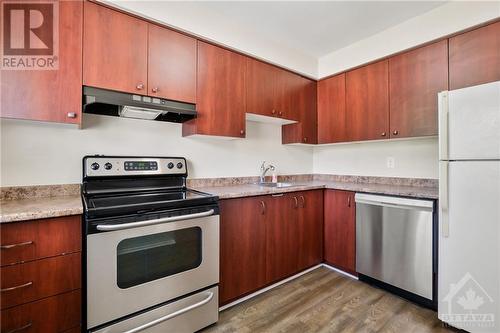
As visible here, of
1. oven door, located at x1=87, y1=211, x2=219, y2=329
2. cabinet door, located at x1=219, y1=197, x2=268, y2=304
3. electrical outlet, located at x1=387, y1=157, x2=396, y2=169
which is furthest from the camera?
electrical outlet, located at x1=387, y1=157, x2=396, y2=169

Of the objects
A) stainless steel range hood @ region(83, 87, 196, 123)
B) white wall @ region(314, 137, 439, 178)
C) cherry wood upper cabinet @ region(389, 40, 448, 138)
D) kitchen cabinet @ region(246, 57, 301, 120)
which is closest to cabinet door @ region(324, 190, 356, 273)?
white wall @ region(314, 137, 439, 178)

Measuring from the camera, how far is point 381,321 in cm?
175

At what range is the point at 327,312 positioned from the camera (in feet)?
6.10

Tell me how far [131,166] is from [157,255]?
2.54 feet

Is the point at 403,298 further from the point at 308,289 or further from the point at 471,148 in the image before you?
the point at 471,148

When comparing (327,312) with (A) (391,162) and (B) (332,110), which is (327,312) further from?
(B) (332,110)

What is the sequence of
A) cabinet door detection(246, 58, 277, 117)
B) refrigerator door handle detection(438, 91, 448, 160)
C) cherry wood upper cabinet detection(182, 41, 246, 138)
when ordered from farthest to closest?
cabinet door detection(246, 58, 277, 117) → cherry wood upper cabinet detection(182, 41, 246, 138) → refrigerator door handle detection(438, 91, 448, 160)

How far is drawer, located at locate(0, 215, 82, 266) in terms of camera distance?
3.52ft

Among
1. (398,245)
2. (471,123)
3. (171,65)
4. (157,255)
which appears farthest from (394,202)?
(171,65)

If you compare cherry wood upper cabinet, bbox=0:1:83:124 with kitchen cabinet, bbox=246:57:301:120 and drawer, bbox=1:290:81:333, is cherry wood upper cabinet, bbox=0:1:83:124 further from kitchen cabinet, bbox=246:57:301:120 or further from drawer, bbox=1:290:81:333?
kitchen cabinet, bbox=246:57:301:120

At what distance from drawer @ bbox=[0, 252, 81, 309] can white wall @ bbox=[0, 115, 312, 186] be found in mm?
709

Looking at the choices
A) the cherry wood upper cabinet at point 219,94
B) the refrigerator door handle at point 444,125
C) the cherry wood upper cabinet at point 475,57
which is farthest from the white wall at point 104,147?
the cherry wood upper cabinet at point 475,57

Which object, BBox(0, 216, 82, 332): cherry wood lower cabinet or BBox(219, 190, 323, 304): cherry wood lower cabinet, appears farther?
BBox(219, 190, 323, 304): cherry wood lower cabinet

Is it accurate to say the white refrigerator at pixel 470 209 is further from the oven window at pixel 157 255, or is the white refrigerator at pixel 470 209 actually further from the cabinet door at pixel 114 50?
the cabinet door at pixel 114 50
